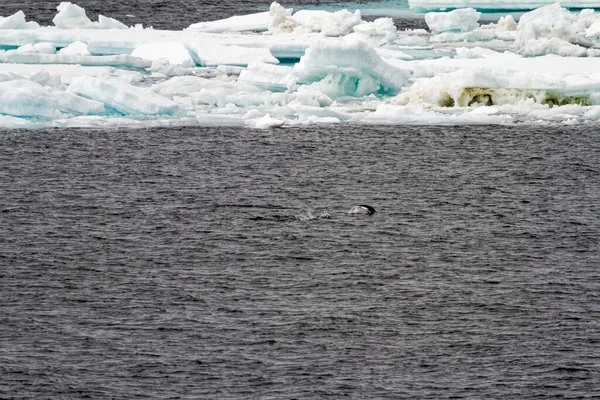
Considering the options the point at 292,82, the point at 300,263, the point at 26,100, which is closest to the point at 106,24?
the point at 292,82

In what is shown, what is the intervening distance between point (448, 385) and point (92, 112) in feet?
50.5

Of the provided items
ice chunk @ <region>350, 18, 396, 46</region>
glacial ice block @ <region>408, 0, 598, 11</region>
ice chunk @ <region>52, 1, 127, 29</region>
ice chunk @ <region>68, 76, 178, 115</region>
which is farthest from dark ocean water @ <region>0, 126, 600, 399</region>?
glacial ice block @ <region>408, 0, 598, 11</region>

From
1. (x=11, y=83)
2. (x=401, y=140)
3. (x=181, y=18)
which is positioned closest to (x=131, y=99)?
(x=11, y=83)

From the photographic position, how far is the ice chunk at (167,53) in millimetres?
31266

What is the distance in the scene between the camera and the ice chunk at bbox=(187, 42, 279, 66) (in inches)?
1236

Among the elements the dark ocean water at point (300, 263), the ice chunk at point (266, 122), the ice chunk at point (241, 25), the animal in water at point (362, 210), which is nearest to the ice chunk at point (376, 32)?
the ice chunk at point (241, 25)

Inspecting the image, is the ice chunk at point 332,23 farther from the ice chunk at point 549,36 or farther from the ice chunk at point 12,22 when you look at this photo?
the ice chunk at point 12,22

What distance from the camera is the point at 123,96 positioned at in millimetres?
25156

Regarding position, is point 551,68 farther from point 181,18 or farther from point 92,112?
point 181,18

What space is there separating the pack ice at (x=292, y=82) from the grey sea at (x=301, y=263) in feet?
1.73

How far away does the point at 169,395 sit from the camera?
11.8 m

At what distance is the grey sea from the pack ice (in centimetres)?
53

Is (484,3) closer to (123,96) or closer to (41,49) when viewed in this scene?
(41,49)

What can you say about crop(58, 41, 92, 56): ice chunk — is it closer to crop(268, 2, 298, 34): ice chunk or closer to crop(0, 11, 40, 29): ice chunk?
crop(0, 11, 40, 29): ice chunk
